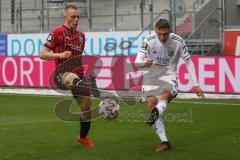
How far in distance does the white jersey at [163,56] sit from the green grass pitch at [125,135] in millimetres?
1072

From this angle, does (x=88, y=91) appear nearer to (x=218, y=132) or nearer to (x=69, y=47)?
(x=69, y=47)

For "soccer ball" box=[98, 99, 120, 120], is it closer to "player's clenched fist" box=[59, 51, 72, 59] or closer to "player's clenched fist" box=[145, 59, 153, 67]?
"player's clenched fist" box=[145, 59, 153, 67]

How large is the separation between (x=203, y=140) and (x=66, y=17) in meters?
3.22

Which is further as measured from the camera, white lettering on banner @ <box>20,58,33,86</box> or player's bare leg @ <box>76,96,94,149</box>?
white lettering on banner @ <box>20,58,33,86</box>

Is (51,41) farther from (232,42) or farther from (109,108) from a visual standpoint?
(232,42)

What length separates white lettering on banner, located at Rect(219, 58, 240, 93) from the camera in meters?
18.9

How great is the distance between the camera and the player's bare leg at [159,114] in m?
9.06

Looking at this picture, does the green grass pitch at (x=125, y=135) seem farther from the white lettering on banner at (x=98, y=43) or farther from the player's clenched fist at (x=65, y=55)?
the white lettering on banner at (x=98, y=43)

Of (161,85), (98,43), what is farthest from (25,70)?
(161,85)

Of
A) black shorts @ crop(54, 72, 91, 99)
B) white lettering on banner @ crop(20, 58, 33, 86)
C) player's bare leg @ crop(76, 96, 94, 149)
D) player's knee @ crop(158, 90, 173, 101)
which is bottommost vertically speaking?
player's bare leg @ crop(76, 96, 94, 149)

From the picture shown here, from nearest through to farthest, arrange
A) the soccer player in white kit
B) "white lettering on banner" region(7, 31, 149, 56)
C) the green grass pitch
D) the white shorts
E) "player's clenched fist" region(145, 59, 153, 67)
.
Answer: "player's clenched fist" region(145, 59, 153, 67)
the green grass pitch
the soccer player in white kit
the white shorts
"white lettering on banner" region(7, 31, 149, 56)

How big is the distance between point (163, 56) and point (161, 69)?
0.90 feet

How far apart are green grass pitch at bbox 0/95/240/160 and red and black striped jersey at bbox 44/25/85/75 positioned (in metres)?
1.30

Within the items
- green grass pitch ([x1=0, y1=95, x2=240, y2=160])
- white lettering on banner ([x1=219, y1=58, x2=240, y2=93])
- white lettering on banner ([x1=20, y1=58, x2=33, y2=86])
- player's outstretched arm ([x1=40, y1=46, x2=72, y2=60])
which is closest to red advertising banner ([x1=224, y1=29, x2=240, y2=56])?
white lettering on banner ([x1=219, y1=58, x2=240, y2=93])
